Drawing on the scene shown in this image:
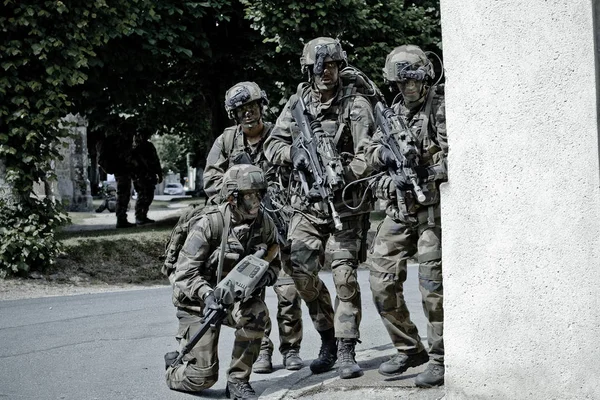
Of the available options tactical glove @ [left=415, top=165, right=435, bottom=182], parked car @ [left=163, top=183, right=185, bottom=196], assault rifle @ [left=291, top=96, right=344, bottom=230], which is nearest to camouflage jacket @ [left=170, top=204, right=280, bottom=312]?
assault rifle @ [left=291, top=96, right=344, bottom=230]

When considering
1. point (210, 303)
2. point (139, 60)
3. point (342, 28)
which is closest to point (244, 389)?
point (210, 303)

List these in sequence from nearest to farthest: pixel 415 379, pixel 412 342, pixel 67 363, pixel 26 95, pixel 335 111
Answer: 1. pixel 415 379
2. pixel 412 342
3. pixel 335 111
4. pixel 67 363
5. pixel 26 95

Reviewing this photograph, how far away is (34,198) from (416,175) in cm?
843

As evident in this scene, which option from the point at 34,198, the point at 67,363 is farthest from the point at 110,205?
the point at 67,363

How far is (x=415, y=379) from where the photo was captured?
5.88 meters

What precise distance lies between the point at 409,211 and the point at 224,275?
1.34 metres

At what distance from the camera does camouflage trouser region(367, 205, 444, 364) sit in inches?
239

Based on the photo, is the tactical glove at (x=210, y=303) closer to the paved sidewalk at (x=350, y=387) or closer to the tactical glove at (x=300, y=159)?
the paved sidewalk at (x=350, y=387)

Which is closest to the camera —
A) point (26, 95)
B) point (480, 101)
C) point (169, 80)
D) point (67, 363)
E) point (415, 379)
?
point (480, 101)

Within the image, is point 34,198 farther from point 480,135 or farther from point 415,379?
point 480,135

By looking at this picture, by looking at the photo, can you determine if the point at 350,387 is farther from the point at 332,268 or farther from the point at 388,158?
the point at 388,158

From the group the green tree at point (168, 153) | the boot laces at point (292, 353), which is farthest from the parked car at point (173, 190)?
the boot laces at point (292, 353)

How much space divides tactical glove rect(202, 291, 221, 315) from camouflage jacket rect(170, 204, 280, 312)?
3.0 inches

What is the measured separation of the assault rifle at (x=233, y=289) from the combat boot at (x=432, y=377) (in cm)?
122
